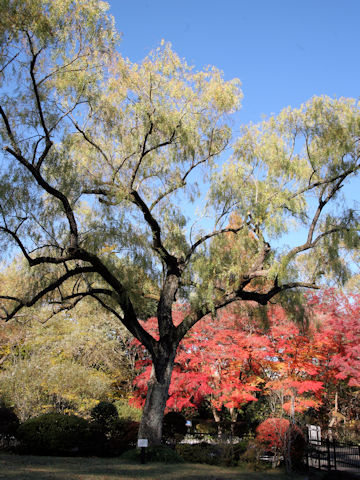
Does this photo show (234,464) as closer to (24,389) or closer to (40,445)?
(40,445)

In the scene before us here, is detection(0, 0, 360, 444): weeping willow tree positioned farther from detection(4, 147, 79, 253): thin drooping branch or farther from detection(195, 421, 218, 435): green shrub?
detection(195, 421, 218, 435): green shrub

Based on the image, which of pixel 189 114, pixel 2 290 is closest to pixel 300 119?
pixel 189 114

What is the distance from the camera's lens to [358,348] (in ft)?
40.4

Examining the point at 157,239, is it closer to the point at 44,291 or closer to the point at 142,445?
the point at 44,291

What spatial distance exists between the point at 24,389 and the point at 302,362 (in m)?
8.67

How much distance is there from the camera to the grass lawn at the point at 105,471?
6.00 metres

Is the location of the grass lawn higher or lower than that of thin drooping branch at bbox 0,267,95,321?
lower

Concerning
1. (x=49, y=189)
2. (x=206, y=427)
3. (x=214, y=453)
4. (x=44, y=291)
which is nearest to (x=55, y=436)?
(x=44, y=291)

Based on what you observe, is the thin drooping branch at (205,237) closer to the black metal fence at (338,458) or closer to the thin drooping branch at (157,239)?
the thin drooping branch at (157,239)

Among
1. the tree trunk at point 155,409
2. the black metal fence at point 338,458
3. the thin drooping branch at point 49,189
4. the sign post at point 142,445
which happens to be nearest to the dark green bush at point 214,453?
the tree trunk at point 155,409

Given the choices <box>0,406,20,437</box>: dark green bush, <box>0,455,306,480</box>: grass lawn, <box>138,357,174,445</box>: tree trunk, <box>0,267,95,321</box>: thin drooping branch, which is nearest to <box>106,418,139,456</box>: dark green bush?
<box>138,357,174,445</box>: tree trunk

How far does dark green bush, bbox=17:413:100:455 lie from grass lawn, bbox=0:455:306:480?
1.06m

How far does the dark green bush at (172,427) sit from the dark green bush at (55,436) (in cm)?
278

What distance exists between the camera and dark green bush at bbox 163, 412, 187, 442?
11.9m
